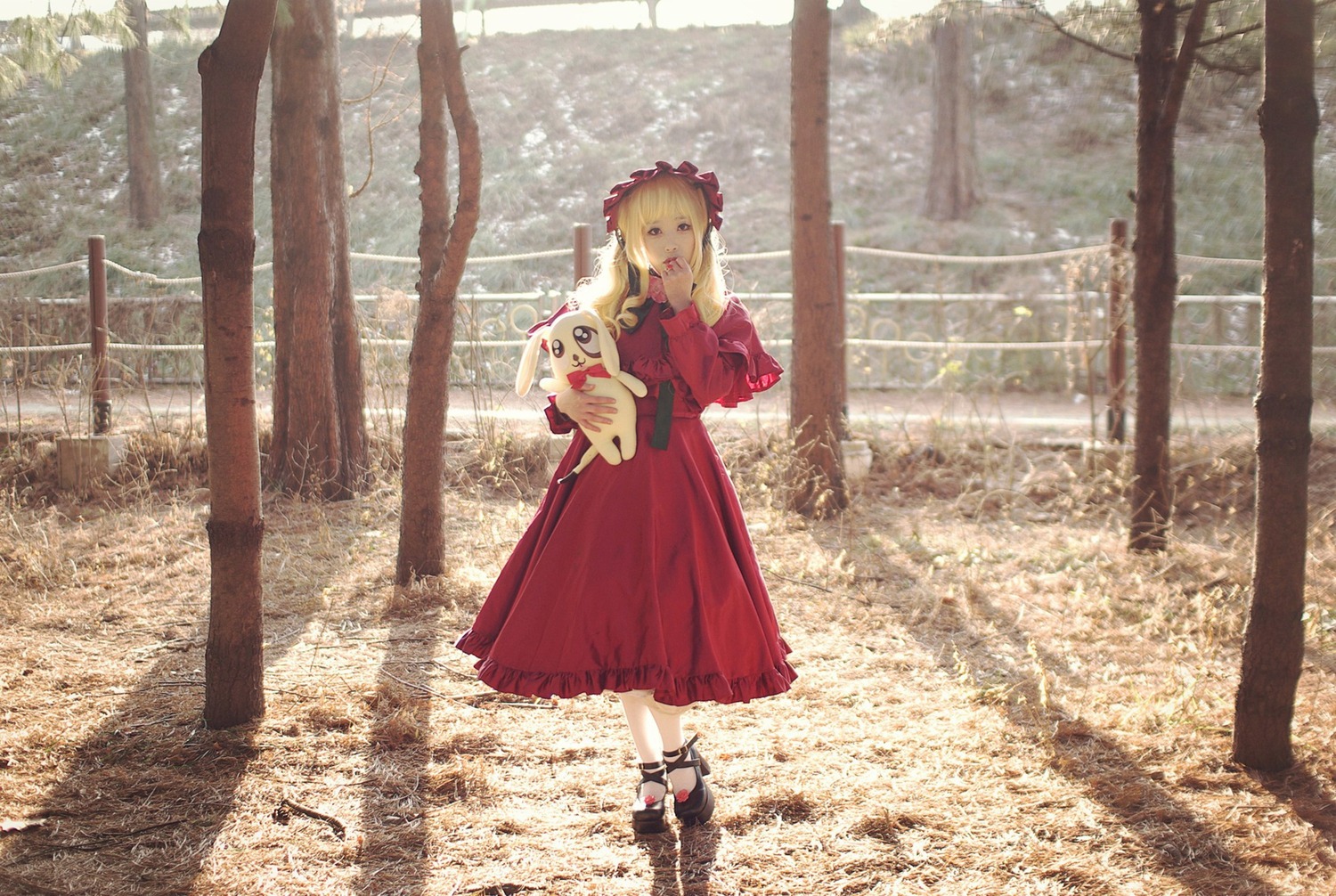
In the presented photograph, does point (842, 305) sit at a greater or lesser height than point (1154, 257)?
lesser

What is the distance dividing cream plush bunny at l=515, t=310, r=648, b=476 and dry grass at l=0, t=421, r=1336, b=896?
0.95 meters

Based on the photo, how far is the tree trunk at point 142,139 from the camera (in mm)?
15641

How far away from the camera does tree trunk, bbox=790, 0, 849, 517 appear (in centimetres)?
586

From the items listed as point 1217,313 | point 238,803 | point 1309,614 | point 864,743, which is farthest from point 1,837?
point 1217,313

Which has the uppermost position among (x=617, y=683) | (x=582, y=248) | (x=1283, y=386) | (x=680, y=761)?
(x=582, y=248)

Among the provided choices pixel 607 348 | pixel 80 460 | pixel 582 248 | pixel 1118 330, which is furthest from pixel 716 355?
pixel 80 460

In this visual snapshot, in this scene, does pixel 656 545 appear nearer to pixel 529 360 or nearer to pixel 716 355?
pixel 716 355

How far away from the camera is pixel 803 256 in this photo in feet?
19.6

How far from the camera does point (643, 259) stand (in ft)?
8.69

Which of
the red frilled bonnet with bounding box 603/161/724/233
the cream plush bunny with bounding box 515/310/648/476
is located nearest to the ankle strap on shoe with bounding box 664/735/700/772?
the cream plush bunny with bounding box 515/310/648/476

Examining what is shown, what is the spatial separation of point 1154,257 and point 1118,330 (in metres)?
1.91

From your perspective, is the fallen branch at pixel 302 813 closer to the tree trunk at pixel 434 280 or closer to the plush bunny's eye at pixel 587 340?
the plush bunny's eye at pixel 587 340

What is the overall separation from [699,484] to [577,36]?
21613mm

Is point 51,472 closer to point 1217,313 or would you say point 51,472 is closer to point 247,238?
point 247,238
